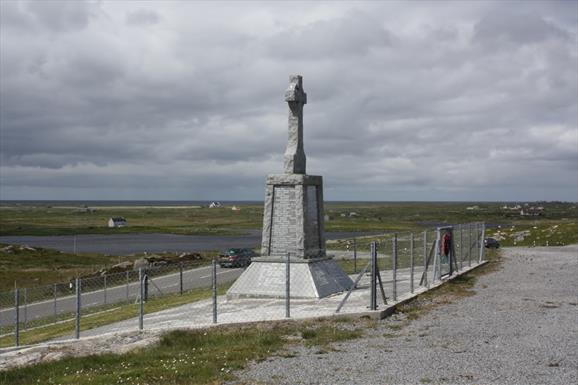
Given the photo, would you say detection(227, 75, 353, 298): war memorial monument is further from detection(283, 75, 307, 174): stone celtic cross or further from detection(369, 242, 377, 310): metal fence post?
detection(369, 242, 377, 310): metal fence post

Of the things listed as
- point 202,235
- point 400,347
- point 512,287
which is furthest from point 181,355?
point 202,235

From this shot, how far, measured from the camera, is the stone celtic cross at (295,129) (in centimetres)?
1794

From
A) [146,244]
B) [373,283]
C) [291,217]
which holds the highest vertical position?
[291,217]

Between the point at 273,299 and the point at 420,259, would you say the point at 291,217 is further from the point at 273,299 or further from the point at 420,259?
the point at 420,259

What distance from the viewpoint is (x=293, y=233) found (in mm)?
17562

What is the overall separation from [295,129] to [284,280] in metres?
4.26

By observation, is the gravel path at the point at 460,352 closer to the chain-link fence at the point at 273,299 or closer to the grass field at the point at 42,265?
the chain-link fence at the point at 273,299

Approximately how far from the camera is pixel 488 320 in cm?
1342

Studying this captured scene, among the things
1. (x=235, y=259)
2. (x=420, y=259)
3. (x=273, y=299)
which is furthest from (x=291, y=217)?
(x=235, y=259)

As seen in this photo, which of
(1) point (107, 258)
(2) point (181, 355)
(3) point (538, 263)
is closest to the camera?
(2) point (181, 355)

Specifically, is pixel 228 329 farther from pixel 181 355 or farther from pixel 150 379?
pixel 150 379

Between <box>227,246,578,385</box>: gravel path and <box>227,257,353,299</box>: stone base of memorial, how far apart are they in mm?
3388

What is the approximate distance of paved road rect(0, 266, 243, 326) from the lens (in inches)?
984

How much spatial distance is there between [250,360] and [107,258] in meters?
46.9
